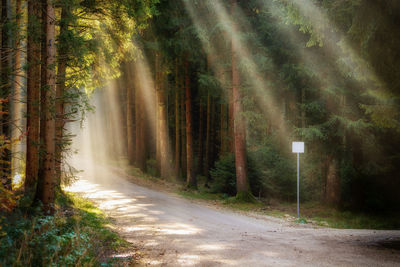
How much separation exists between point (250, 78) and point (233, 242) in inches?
412

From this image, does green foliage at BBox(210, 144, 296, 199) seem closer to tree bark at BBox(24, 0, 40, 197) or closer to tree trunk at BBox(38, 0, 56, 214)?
tree bark at BBox(24, 0, 40, 197)

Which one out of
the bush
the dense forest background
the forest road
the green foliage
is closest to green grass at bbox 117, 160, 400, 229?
the dense forest background

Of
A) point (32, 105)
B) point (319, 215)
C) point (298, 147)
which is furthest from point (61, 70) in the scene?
point (319, 215)

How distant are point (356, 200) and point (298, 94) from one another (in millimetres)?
6113

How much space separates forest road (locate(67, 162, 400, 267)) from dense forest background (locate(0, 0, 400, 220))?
113 inches

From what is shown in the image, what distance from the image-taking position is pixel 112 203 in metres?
13.4

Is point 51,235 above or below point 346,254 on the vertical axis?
above

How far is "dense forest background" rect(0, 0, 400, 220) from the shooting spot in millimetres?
7855

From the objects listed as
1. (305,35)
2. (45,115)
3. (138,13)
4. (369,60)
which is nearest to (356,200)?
(305,35)

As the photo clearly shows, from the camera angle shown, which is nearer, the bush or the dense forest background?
the bush

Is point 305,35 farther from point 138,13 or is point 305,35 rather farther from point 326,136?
point 138,13

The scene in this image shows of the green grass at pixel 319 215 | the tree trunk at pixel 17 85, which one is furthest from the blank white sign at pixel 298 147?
the tree trunk at pixel 17 85

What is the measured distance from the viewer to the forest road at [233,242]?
5.82m

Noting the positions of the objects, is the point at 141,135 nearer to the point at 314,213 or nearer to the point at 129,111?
the point at 129,111
